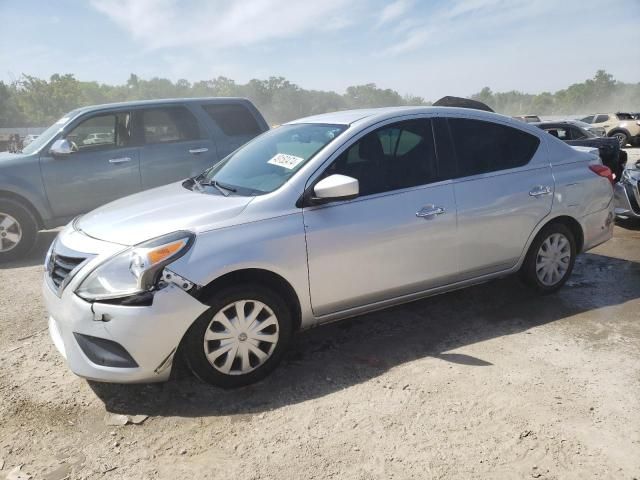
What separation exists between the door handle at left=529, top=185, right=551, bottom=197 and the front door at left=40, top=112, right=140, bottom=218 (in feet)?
16.1

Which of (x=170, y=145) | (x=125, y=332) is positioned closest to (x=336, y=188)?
(x=125, y=332)

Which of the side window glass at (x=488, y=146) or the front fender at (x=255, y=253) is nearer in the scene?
the front fender at (x=255, y=253)

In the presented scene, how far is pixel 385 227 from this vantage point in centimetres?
333

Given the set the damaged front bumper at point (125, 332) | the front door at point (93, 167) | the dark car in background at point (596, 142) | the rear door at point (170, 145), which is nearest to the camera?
the damaged front bumper at point (125, 332)

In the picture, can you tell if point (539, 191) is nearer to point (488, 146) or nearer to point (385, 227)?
point (488, 146)

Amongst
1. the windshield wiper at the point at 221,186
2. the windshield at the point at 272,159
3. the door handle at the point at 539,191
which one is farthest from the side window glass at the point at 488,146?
the windshield wiper at the point at 221,186

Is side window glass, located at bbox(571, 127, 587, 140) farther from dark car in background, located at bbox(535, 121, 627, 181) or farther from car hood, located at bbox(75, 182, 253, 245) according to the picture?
car hood, located at bbox(75, 182, 253, 245)

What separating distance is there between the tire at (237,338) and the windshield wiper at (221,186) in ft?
2.63

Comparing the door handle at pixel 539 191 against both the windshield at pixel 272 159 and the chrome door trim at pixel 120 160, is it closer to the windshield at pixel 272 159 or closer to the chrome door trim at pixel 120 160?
the windshield at pixel 272 159

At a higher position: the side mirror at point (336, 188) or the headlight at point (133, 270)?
the side mirror at point (336, 188)

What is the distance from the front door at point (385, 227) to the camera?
10.4 ft

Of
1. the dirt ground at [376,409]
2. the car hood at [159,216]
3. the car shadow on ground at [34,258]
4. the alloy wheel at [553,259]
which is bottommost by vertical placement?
the dirt ground at [376,409]

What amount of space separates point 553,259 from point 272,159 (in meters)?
2.55

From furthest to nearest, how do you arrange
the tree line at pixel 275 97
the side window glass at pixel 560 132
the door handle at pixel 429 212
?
the tree line at pixel 275 97 → the side window glass at pixel 560 132 → the door handle at pixel 429 212
